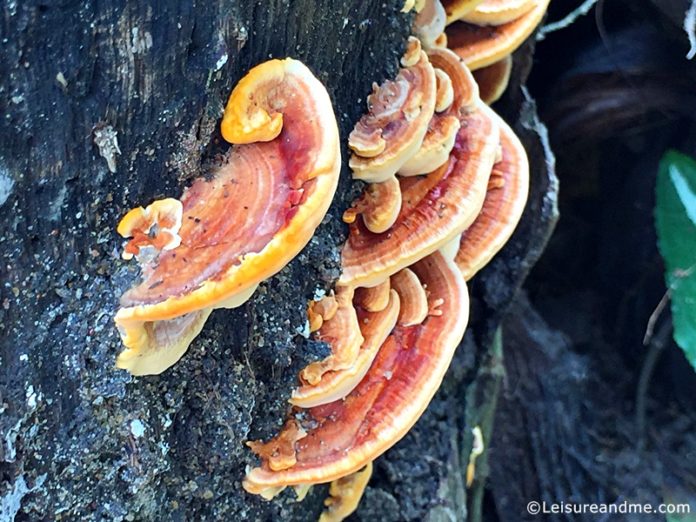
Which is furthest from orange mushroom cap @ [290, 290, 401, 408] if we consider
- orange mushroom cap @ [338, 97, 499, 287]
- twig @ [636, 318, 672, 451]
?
twig @ [636, 318, 672, 451]

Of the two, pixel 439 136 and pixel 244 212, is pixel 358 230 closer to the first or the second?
pixel 439 136

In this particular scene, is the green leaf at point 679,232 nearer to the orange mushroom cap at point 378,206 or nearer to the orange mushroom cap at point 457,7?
the orange mushroom cap at point 457,7

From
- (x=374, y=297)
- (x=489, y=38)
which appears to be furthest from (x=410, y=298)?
(x=489, y=38)

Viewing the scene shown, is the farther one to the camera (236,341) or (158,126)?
(236,341)

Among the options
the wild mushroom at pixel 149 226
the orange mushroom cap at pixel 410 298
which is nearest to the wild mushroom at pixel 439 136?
the orange mushroom cap at pixel 410 298

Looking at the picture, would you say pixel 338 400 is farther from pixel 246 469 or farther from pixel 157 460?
pixel 157 460

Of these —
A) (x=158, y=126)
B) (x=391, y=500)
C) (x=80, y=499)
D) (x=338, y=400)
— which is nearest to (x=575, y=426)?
(x=391, y=500)

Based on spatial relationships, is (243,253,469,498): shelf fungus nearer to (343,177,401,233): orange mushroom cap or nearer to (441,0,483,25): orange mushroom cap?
(343,177,401,233): orange mushroom cap
